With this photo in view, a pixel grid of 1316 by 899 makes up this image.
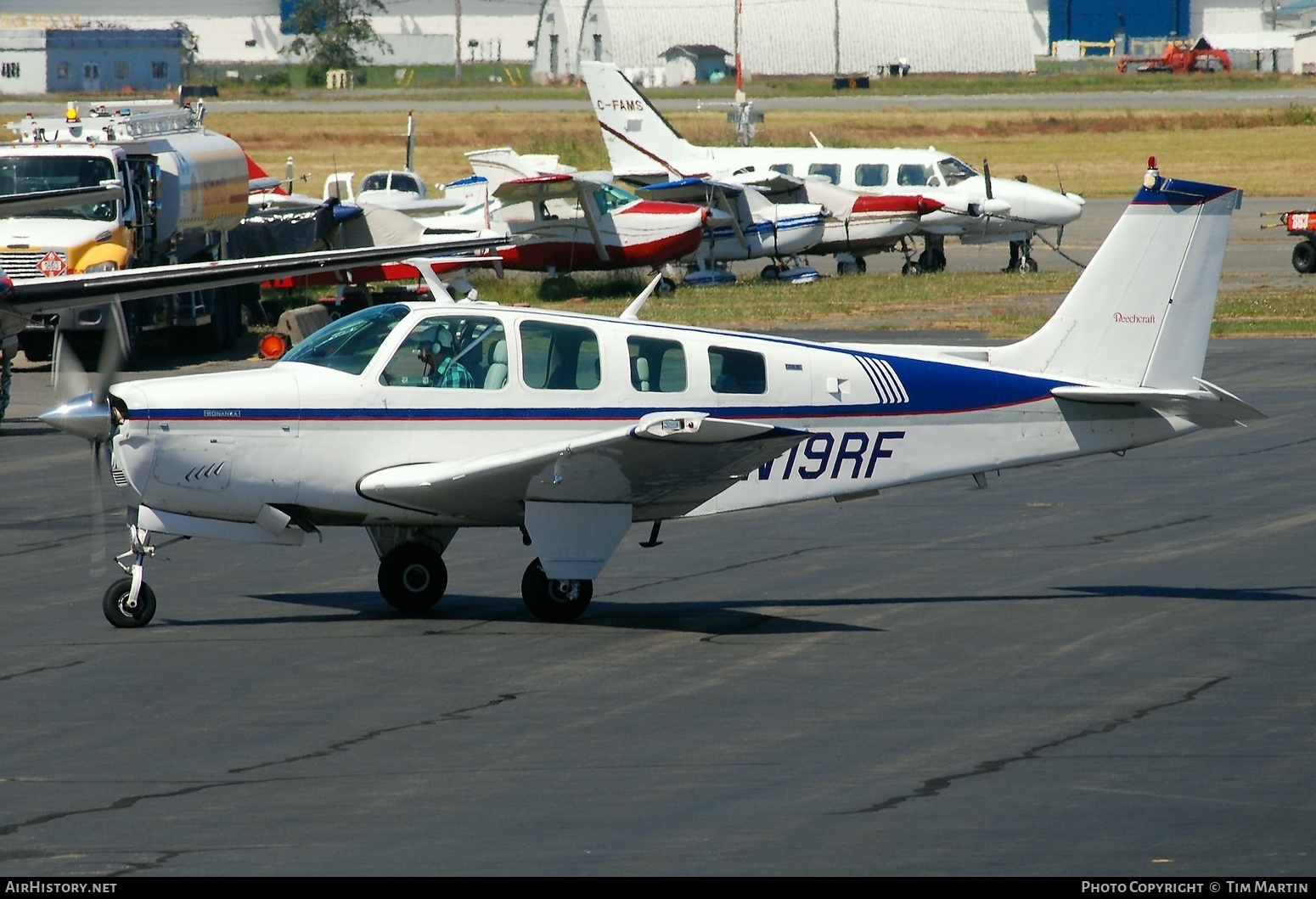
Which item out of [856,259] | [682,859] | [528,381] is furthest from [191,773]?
[856,259]

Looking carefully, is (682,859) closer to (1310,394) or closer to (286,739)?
(286,739)

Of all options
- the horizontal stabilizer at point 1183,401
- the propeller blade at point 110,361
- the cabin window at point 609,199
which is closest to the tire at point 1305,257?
the cabin window at point 609,199

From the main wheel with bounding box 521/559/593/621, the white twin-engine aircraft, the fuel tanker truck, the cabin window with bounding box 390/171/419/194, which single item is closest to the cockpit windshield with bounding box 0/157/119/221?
the fuel tanker truck

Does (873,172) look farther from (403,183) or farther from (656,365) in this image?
(656,365)

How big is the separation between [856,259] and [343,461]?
29.0 metres

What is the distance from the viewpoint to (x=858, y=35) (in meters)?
114

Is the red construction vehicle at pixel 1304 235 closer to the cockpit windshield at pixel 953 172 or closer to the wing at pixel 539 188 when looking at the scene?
the cockpit windshield at pixel 953 172

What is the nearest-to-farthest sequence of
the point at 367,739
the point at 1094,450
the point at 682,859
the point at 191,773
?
1. the point at 682,859
2. the point at 191,773
3. the point at 367,739
4. the point at 1094,450

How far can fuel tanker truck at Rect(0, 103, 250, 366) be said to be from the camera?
24141 millimetres

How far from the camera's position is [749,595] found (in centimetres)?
1189

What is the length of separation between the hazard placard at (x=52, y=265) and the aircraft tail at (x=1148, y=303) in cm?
1620

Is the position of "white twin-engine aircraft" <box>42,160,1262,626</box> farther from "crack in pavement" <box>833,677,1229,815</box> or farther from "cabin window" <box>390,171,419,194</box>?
"cabin window" <box>390,171,419,194</box>

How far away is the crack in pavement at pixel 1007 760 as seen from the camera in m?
7.14

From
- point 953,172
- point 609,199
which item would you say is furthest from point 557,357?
point 953,172
